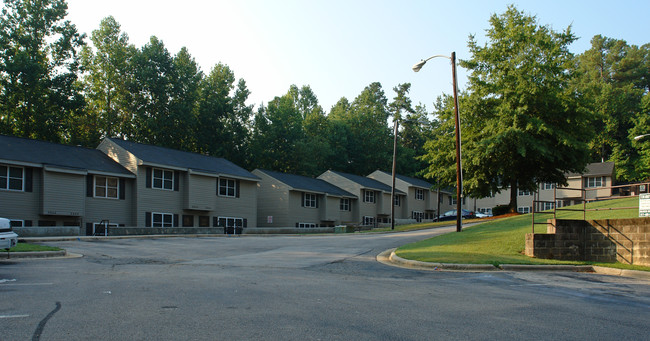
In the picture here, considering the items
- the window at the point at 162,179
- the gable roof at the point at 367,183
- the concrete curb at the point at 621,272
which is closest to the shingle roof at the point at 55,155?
the window at the point at 162,179

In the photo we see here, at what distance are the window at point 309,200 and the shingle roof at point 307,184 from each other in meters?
0.83

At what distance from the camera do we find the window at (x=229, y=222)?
145 feet

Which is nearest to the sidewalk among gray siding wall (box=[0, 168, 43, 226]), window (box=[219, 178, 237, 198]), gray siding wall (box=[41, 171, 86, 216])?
gray siding wall (box=[41, 171, 86, 216])

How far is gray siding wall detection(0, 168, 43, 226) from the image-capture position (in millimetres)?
31031

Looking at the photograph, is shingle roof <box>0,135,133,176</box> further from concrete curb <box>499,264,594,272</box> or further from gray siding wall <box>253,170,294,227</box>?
concrete curb <box>499,264,594,272</box>

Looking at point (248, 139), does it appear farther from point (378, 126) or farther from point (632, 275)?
point (632, 275)

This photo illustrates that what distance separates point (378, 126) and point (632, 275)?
242ft

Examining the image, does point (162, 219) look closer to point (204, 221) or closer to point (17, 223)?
point (204, 221)

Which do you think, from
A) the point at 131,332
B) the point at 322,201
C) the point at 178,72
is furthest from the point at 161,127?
the point at 131,332

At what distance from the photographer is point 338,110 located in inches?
3824

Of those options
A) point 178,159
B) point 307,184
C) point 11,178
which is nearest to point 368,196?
point 307,184

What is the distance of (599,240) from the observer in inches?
732

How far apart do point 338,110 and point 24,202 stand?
69.8 m

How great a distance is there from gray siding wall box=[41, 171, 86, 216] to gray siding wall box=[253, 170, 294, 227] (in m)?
19.8
